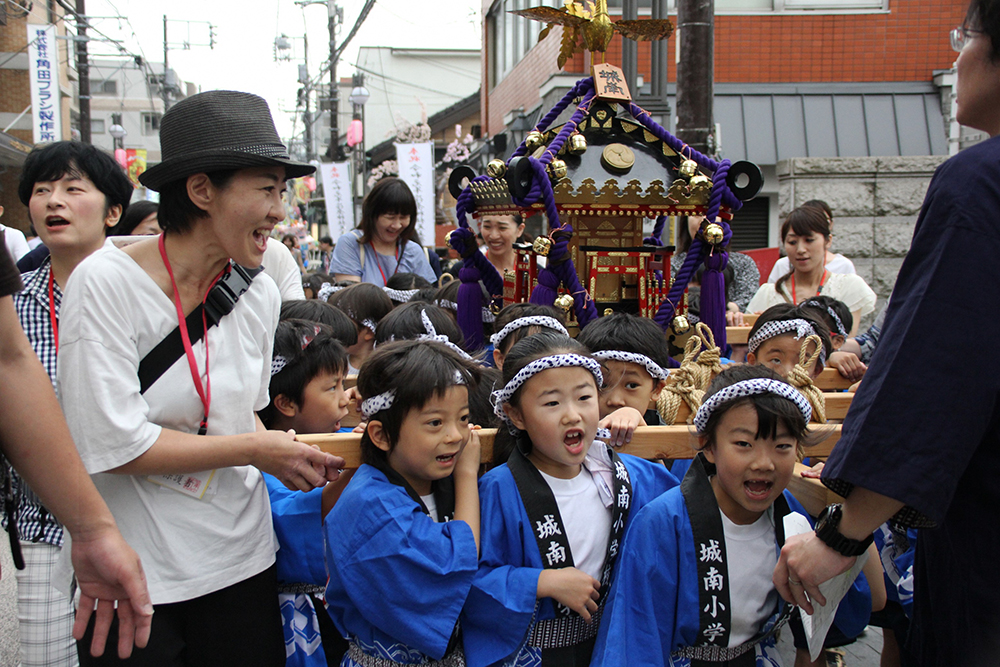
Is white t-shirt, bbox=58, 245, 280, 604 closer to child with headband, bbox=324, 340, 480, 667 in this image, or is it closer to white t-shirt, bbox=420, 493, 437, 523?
child with headband, bbox=324, 340, 480, 667

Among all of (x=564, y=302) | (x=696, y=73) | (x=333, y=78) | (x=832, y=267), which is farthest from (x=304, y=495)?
(x=333, y=78)

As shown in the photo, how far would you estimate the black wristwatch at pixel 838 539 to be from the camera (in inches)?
59.1

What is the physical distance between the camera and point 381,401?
2.09 meters

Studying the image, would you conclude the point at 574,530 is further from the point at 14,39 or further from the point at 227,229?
the point at 14,39

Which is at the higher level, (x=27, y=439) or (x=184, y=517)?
(x=27, y=439)

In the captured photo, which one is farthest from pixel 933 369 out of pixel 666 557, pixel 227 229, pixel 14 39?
pixel 14 39

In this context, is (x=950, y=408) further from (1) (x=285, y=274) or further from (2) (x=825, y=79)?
(2) (x=825, y=79)

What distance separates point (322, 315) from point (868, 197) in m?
7.75

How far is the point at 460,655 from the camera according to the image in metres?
2.07

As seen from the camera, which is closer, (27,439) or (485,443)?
(27,439)

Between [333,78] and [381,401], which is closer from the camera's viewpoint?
[381,401]

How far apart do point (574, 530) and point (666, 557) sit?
275 mm

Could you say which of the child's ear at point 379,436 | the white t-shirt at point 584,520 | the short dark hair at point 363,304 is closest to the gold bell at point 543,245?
the short dark hair at point 363,304

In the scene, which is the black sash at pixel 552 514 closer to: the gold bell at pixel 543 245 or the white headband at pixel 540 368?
the white headband at pixel 540 368
